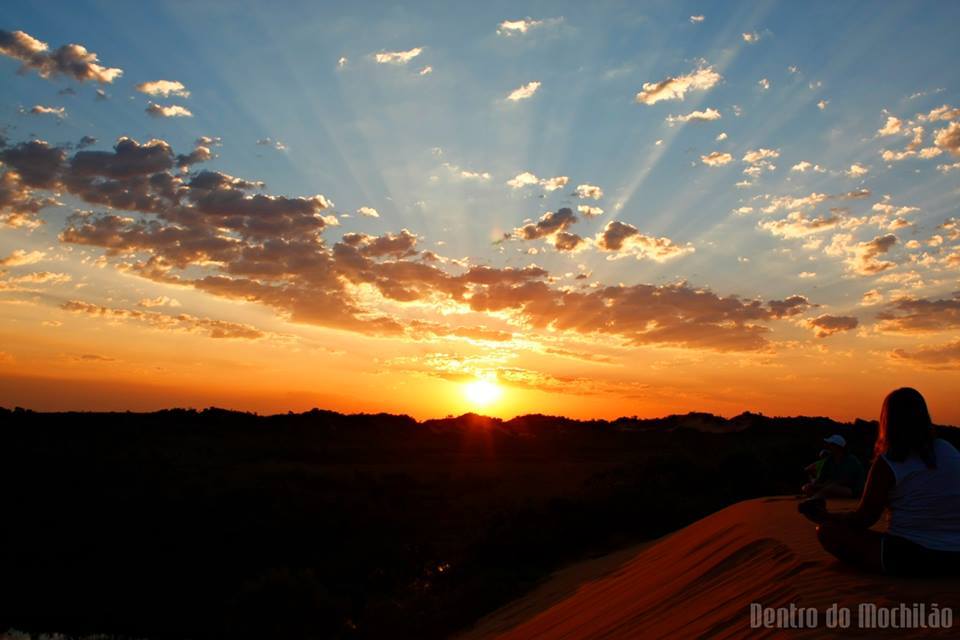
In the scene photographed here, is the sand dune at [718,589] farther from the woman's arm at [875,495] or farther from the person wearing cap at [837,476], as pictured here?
the woman's arm at [875,495]

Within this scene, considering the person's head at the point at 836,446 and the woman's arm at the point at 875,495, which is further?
the person's head at the point at 836,446

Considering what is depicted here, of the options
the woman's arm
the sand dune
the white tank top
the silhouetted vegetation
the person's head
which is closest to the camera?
the sand dune

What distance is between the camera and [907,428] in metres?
5.62

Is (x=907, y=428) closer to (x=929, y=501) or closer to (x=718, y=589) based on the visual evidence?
(x=929, y=501)

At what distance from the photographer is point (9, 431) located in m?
39.6

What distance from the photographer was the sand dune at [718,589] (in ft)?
17.3

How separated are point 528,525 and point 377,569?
10.3ft

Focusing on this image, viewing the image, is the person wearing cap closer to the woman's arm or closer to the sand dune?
the sand dune

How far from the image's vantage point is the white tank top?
5.50 m

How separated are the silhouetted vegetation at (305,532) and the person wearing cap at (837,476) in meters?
4.83

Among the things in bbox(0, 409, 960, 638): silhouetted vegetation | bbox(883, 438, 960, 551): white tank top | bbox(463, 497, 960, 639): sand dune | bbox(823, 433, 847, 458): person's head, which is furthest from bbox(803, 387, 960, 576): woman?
bbox(0, 409, 960, 638): silhouetted vegetation

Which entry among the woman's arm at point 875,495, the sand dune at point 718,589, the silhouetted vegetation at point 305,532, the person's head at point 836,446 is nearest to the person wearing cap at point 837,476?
the person's head at point 836,446

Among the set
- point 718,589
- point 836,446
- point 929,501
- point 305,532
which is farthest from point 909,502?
point 305,532

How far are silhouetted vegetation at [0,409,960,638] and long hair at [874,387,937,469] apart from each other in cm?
730
